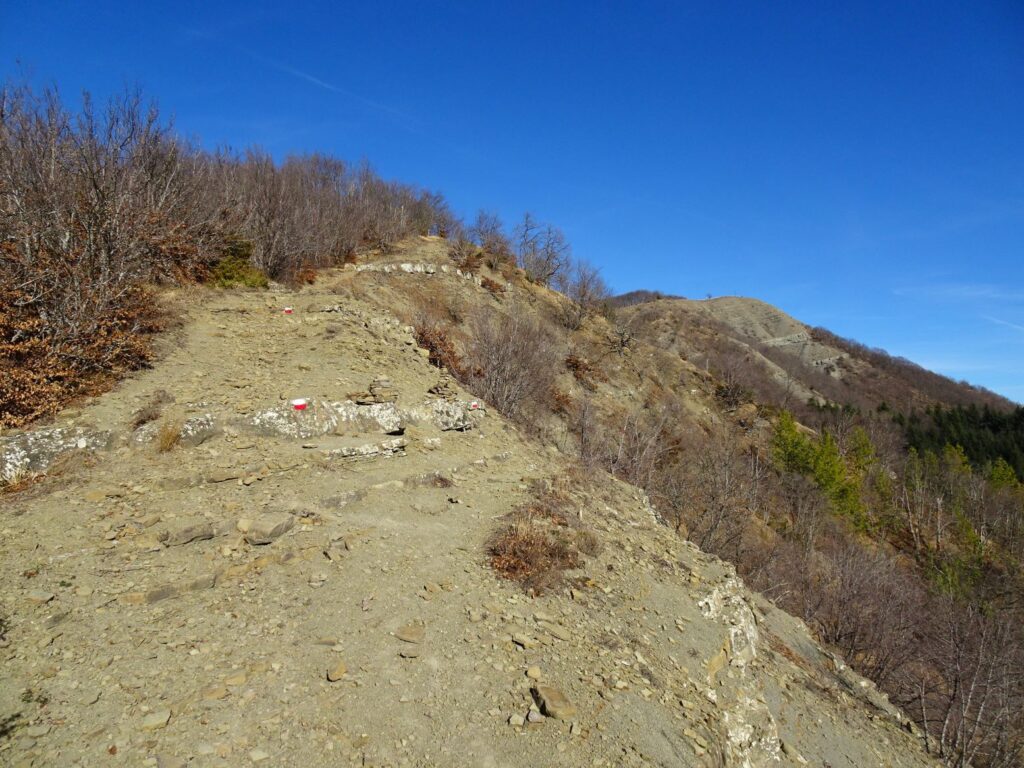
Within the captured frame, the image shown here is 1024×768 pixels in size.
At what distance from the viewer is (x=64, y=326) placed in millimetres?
8742

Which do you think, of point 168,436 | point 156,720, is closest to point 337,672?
point 156,720

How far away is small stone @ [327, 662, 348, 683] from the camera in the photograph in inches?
174

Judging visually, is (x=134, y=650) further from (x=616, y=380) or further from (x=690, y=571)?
(x=616, y=380)

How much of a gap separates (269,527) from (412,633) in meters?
2.59

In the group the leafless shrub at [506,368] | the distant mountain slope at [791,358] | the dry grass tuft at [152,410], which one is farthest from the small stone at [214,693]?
the distant mountain slope at [791,358]

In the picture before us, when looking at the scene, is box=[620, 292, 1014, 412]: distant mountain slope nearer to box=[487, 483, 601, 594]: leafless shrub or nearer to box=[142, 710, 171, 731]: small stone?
box=[487, 483, 601, 594]: leafless shrub

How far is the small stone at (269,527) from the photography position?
6.25m

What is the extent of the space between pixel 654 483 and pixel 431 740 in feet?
56.7

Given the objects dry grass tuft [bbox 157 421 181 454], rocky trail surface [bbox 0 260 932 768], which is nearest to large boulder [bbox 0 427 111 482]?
rocky trail surface [bbox 0 260 932 768]

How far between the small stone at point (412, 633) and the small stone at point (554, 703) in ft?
4.43

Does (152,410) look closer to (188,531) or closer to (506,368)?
(188,531)

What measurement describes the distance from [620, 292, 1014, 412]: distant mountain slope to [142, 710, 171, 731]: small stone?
1654 inches

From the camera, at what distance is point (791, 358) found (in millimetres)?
88000

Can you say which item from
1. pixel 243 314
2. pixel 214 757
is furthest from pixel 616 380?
pixel 214 757
